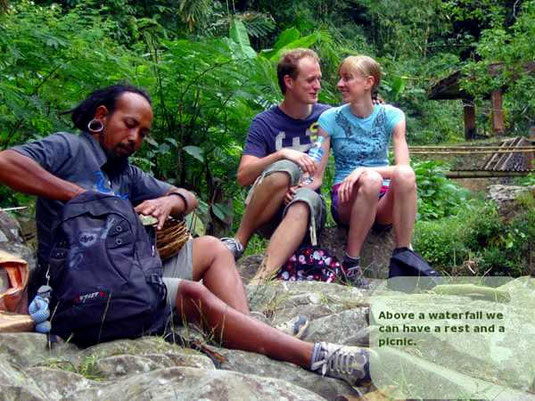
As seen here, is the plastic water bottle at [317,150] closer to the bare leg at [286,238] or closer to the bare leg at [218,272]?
the bare leg at [286,238]

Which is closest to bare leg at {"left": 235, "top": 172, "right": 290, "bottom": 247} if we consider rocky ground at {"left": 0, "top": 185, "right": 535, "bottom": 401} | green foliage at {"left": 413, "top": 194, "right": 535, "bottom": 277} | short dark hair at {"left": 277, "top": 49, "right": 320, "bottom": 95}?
short dark hair at {"left": 277, "top": 49, "right": 320, "bottom": 95}

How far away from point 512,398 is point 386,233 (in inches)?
109

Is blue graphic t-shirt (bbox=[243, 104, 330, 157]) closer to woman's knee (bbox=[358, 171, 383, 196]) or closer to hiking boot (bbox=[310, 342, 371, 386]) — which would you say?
woman's knee (bbox=[358, 171, 383, 196])

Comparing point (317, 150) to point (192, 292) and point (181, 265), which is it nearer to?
point (181, 265)

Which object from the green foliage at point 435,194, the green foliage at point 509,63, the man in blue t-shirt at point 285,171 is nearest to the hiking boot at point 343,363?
the man in blue t-shirt at point 285,171

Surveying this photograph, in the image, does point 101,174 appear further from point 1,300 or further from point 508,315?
point 508,315

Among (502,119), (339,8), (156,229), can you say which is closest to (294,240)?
(156,229)

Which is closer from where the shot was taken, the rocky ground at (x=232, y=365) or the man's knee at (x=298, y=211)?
the rocky ground at (x=232, y=365)

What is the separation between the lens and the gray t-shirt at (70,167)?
4.04 metres

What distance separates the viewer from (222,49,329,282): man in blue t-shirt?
5.38 metres

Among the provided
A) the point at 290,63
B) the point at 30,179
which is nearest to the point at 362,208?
the point at 290,63

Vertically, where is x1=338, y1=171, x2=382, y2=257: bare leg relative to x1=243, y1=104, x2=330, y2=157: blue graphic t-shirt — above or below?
below

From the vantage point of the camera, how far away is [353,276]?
5.53 m

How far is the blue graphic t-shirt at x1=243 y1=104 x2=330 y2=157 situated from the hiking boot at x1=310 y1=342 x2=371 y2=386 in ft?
7.82
